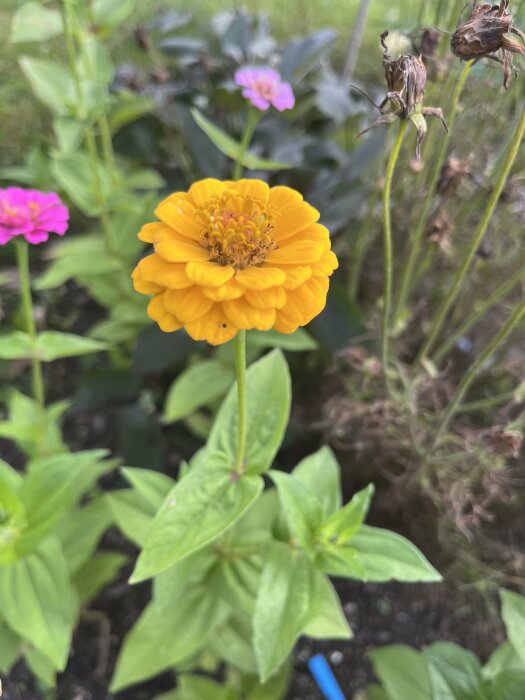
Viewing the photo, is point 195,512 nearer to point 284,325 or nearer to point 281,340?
point 284,325

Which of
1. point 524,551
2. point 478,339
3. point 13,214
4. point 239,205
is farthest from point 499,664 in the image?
point 13,214

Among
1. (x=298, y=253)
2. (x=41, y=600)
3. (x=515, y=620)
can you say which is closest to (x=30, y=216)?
(x=298, y=253)

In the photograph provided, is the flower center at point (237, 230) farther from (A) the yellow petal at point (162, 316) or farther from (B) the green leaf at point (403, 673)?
(B) the green leaf at point (403, 673)

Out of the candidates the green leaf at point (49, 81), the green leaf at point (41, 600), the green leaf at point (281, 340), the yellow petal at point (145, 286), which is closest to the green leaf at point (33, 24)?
the green leaf at point (49, 81)

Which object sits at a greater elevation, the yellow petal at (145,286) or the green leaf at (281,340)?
the yellow petal at (145,286)

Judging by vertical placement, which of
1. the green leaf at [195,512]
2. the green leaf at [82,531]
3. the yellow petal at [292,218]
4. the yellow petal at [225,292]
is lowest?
the green leaf at [82,531]

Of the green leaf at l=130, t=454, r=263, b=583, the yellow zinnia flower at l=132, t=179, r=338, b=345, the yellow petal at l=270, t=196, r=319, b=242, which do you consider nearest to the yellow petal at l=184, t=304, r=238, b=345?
the yellow zinnia flower at l=132, t=179, r=338, b=345

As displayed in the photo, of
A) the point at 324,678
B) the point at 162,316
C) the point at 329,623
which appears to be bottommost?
the point at 324,678
